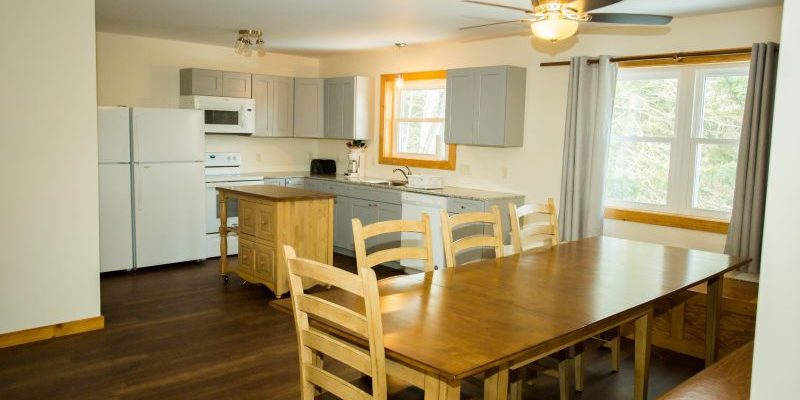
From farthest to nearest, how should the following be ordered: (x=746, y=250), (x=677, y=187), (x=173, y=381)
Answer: (x=677, y=187) → (x=746, y=250) → (x=173, y=381)

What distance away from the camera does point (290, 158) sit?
25.5ft

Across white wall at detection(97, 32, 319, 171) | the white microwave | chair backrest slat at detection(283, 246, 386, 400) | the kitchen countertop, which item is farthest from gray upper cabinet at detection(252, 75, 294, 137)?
chair backrest slat at detection(283, 246, 386, 400)

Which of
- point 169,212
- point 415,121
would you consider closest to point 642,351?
point 415,121

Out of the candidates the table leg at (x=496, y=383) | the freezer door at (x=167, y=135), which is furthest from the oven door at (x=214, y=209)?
the table leg at (x=496, y=383)

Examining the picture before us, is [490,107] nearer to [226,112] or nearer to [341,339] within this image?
[226,112]

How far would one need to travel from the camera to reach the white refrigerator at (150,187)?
5.57m

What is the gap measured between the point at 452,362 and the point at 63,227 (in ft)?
10.6

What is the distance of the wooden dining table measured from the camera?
5.92 ft

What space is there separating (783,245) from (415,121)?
604 centimetres

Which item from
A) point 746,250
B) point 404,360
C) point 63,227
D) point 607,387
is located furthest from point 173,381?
point 746,250

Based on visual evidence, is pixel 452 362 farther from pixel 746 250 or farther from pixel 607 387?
pixel 746 250

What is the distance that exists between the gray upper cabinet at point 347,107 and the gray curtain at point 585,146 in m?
2.69

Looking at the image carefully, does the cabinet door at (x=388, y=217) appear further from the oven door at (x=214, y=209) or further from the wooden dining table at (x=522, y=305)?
the wooden dining table at (x=522, y=305)

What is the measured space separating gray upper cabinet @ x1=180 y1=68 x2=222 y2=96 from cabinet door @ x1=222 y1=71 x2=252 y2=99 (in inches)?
2.2
